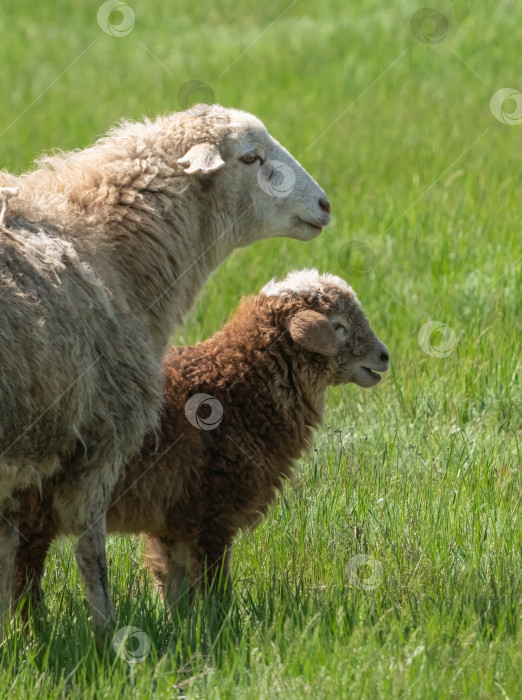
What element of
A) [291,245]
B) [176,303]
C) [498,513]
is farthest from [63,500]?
[291,245]

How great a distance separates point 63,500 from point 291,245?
5.68 m

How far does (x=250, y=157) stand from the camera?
4676mm

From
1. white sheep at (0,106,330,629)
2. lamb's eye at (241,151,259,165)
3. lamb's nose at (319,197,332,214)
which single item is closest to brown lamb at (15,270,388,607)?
white sheep at (0,106,330,629)

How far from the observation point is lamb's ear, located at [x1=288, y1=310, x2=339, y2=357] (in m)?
4.89

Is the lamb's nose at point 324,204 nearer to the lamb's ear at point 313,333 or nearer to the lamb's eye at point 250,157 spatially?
the lamb's eye at point 250,157

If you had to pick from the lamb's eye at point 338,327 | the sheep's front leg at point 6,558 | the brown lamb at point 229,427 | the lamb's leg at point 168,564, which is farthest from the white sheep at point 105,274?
the lamb's leg at point 168,564

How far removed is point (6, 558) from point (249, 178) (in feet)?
6.40

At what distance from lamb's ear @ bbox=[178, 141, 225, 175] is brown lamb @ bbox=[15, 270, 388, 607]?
89cm

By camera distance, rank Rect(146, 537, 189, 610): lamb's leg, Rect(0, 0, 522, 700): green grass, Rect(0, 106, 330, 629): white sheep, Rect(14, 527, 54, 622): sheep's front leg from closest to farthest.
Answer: Rect(0, 0, 522, 700): green grass, Rect(0, 106, 330, 629): white sheep, Rect(14, 527, 54, 622): sheep's front leg, Rect(146, 537, 189, 610): lamb's leg

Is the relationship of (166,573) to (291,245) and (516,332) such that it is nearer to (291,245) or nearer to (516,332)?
(516,332)

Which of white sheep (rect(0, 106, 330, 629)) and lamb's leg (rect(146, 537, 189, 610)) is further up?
white sheep (rect(0, 106, 330, 629))

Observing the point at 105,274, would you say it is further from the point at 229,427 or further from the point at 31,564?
the point at 31,564

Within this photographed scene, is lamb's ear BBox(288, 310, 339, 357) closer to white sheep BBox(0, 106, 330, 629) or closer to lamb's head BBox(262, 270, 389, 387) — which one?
lamb's head BBox(262, 270, 389, 387)

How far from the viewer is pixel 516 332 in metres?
7.31
